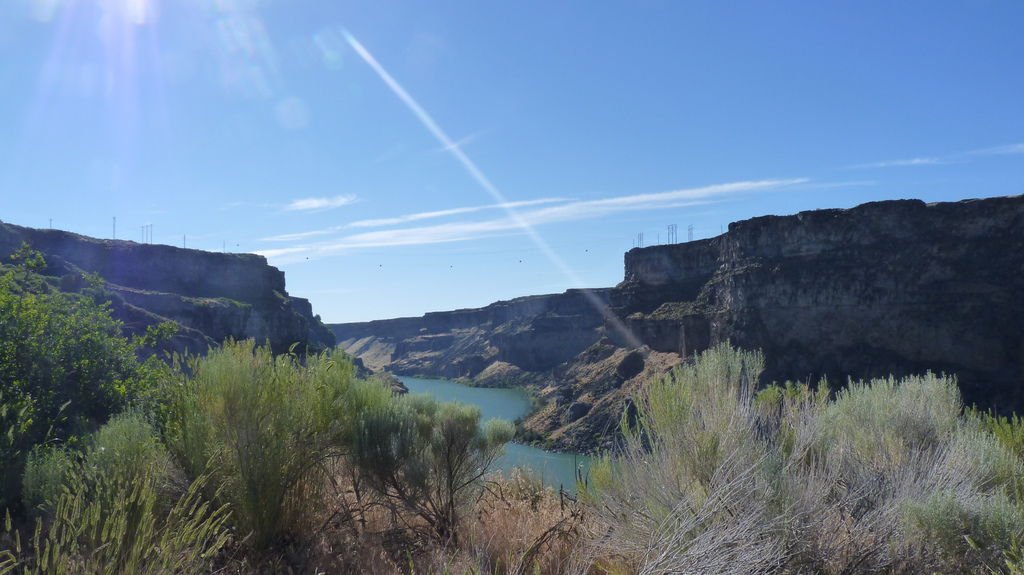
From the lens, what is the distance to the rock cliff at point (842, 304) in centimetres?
4244

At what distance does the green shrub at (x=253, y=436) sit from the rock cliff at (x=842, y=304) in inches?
1128

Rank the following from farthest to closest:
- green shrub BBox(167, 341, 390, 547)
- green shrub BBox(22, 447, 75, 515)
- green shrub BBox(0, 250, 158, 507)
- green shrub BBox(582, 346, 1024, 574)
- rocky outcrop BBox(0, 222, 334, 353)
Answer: rocky outcrop BBox(0, 222, 334, 353) → green shrub BBox(0, 250, 158, 507) → green shrub BBox(22, 447, 75, 515) → green shrub BBox(167, 341, 390, 547) → green shrub BBox(582, 346, 1024, 574)

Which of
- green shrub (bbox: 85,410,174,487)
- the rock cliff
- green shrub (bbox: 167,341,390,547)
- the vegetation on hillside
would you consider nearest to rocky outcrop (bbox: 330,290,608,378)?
the rock cliff

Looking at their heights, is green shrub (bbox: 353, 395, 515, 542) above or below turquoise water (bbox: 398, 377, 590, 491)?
above

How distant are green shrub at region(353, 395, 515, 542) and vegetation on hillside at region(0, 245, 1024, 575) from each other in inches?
1.0

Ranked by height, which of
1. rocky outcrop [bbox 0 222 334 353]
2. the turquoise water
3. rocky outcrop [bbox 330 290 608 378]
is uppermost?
rocky outcrop [bbox 0 222 334 353]

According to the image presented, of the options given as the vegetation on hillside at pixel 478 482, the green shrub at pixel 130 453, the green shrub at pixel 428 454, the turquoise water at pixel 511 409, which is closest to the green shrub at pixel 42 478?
the vegetation on hillside at pixel 478 482

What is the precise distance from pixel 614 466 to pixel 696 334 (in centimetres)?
5768

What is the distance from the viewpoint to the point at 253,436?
5.61 meters

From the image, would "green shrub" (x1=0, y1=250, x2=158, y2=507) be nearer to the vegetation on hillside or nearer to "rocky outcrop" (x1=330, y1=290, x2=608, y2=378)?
the vegetation on hillside

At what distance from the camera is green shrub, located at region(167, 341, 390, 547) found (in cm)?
552

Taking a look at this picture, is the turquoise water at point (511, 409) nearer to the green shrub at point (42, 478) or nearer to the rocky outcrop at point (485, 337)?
the rocky outcrop at point (485, 337)

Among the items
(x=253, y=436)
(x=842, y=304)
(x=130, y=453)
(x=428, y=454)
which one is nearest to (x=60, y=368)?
(x=130, y=453)

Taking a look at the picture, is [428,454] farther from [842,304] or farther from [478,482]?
[842,304]
